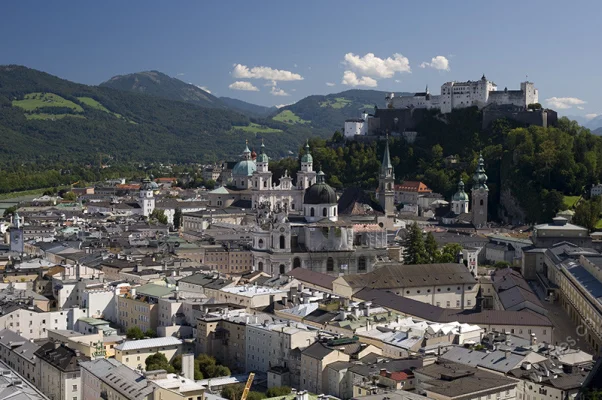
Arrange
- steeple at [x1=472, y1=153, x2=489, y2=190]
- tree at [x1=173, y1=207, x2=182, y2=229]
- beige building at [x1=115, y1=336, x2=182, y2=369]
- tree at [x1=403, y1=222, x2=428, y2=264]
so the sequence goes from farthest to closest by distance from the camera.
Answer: tree at [x1=173, y1=207, x2=182, y2=229] < steeple at [x1=472, y1=153, x2=489, y2=190] < tree at [x1=403, y1=222, x2=428, y2=264] < beige building at [x1=115, y1=336, x2=182, y2=369]

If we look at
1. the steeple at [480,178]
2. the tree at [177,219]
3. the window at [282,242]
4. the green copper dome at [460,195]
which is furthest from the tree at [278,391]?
the tree at [177,219]

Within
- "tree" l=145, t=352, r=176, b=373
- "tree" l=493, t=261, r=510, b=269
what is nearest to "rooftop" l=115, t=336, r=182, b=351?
"tree" l=145, t=352, r=176, b=373

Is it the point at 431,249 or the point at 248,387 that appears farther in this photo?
the point at 431,249

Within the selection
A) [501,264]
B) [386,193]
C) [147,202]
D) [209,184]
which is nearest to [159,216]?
[147,202]

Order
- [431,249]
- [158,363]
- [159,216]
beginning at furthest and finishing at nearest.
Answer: [159,216]
[431,249]
[158,363]

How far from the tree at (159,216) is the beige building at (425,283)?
4178 cm

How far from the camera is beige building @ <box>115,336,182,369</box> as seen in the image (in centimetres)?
3782

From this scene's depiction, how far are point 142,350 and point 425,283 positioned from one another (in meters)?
19.3

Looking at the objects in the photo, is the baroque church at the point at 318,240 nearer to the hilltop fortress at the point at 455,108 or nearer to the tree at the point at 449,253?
the tree at the point at 449,253

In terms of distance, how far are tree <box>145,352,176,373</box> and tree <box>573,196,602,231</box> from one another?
42366mm

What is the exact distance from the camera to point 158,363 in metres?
37.2

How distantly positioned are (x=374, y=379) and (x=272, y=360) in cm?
656

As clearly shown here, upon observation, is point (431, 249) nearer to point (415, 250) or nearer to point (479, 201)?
point (415, 250)

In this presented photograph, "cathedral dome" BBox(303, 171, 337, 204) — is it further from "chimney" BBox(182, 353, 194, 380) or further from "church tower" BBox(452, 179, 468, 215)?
"chimney" BBox(182, 353, 194, 380)
